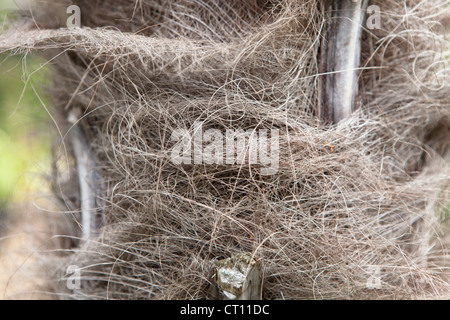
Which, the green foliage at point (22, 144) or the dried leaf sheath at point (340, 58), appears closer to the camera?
the dried leaf sheath at point (340, 58)

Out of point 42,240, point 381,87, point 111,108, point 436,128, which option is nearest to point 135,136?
point 111,108

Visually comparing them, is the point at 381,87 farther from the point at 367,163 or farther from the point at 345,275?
the point at 345,275

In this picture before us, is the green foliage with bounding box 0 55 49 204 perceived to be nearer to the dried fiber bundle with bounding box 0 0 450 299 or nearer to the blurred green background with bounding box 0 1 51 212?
the blurred green background with bounding box 0 1 51 212

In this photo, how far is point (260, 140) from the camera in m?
1.05

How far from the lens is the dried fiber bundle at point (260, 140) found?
1028 mm

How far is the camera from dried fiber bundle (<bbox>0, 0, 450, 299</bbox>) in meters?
1.03

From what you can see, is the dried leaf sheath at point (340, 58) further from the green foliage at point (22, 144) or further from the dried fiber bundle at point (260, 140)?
the green foliage at point (22, 144)

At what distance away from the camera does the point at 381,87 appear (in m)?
1.27

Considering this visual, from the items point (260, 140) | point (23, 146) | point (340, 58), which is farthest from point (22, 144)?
point (340, 58)

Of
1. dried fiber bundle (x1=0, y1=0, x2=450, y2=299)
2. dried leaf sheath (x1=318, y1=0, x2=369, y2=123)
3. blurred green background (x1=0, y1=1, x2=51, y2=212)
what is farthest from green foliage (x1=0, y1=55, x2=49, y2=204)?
dried leaf sheath (x1=318, y1=0, x2=369, y2=123)

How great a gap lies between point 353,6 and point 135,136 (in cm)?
84

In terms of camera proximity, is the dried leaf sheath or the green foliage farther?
the green foliage

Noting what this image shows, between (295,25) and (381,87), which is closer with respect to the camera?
(295,25)

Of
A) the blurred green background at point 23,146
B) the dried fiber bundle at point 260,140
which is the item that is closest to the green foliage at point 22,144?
the blurred green background at point 23,146
